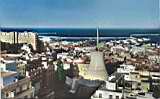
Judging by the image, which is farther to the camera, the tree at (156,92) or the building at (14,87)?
the building at (14,87)

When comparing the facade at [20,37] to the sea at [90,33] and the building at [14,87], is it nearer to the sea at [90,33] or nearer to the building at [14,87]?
the sea at [90,33]

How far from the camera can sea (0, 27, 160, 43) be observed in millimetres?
2251

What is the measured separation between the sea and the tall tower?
121mm

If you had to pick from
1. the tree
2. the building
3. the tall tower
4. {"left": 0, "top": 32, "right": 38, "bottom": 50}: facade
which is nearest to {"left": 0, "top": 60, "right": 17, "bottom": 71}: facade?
the building

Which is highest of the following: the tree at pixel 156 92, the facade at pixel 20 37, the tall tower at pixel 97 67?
the facade at pixel 20 37

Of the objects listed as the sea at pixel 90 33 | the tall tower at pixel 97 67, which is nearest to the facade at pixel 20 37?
the sea at pixel 90 33

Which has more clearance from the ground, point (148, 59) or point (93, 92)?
point (148, 59)

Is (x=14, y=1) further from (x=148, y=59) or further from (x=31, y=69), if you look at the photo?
(x=148, y=59)

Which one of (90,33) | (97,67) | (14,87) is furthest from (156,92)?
(14,87)

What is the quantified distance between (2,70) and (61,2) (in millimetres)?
615

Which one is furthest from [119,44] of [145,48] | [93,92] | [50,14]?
[50,14]

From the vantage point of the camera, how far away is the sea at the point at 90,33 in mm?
2251

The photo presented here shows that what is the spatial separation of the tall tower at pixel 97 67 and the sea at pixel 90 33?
0.12 meters

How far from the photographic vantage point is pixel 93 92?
230 centimetres
